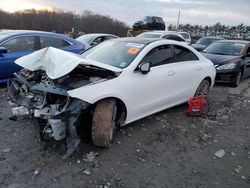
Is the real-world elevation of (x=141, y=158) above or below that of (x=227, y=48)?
below

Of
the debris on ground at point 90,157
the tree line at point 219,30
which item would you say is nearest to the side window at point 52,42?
the debris on ground at point 90,157

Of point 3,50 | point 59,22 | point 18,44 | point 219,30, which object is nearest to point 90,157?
point 3,50

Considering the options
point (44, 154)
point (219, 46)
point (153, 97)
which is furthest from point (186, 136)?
point (219, 46)

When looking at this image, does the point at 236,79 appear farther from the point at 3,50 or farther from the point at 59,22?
the point at 59,22

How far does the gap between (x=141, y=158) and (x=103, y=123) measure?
2.36 feet

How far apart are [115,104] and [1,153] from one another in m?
1.70

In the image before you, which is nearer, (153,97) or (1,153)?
(1,153)

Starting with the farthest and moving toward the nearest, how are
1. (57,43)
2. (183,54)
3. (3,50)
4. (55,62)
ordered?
(57,43) < (3,50) < (183,54) < (55,62)

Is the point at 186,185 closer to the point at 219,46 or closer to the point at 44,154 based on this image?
the point at 44,154

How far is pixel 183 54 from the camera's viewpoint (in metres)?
4.97

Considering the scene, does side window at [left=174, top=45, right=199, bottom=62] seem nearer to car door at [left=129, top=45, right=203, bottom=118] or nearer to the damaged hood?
car door at [left=129, top=45, right=203, bottom=118]

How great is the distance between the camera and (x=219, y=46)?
9.06 m

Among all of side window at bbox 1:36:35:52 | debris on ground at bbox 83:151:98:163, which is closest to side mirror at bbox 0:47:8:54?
side window at bbox 1:36:35:52

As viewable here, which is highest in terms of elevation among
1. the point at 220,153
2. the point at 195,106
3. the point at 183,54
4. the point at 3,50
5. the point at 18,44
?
the point at 183,54
